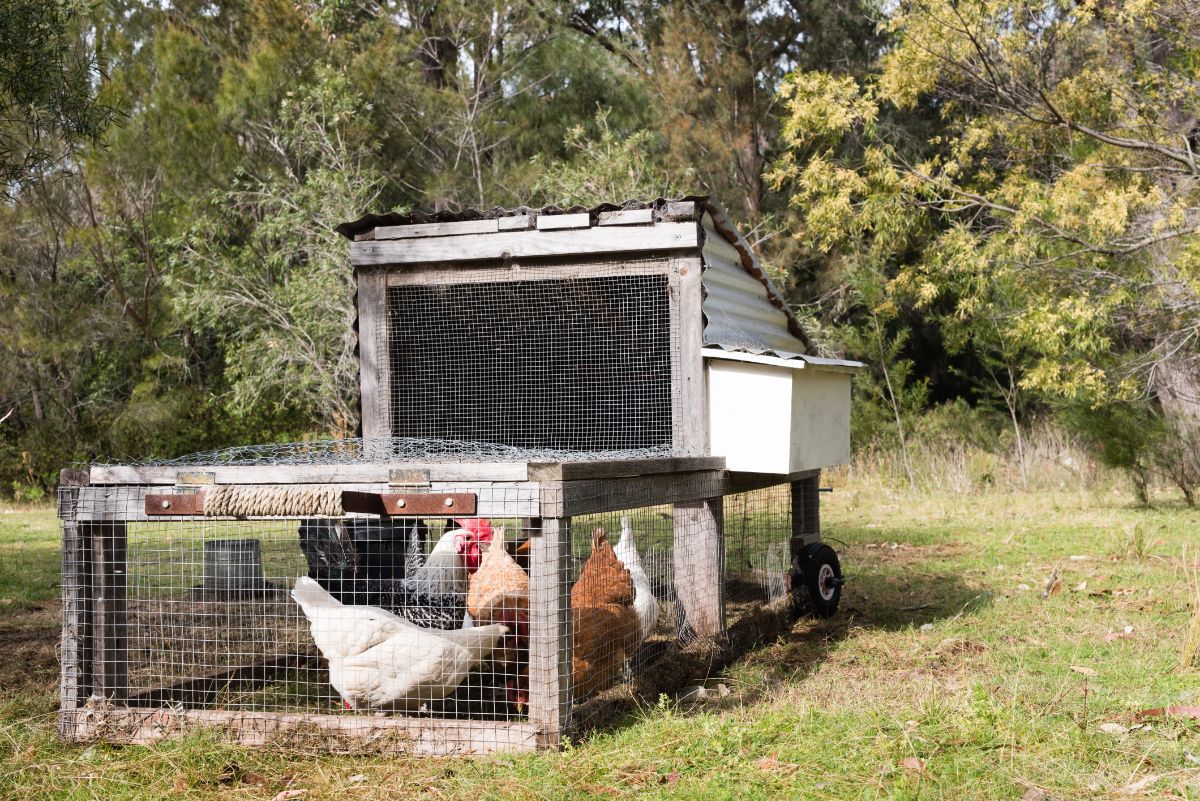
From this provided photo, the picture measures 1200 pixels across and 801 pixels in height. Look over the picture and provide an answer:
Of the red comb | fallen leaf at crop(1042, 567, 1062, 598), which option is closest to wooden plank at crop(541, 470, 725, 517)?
the red comb

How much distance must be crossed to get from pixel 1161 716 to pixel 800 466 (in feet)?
6.81

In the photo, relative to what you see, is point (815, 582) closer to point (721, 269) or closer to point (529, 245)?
point (721, 269)

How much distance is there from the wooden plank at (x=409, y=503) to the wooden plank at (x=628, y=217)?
231cm

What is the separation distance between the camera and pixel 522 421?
664 centimetres

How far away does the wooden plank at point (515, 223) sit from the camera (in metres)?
6.01

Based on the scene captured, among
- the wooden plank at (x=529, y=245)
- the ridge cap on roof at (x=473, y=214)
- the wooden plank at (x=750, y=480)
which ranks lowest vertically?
the wooden plank at (x=750, y=480)

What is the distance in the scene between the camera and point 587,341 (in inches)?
262

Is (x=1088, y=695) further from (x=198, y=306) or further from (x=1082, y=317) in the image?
(x=198, y=306)

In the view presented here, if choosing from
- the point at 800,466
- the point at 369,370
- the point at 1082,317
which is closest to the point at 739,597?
the point at 800,466

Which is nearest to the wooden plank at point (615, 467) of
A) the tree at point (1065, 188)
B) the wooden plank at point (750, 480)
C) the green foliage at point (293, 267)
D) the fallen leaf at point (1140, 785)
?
the wooden plank at point (750, 480)

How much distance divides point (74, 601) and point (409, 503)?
4.56 ft

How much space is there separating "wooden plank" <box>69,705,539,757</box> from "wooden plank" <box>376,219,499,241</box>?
2844 millimetres

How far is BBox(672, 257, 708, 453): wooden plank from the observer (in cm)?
566

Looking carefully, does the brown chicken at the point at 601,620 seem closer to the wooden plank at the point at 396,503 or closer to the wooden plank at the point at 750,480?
the wooden plank at the point at 396,503
